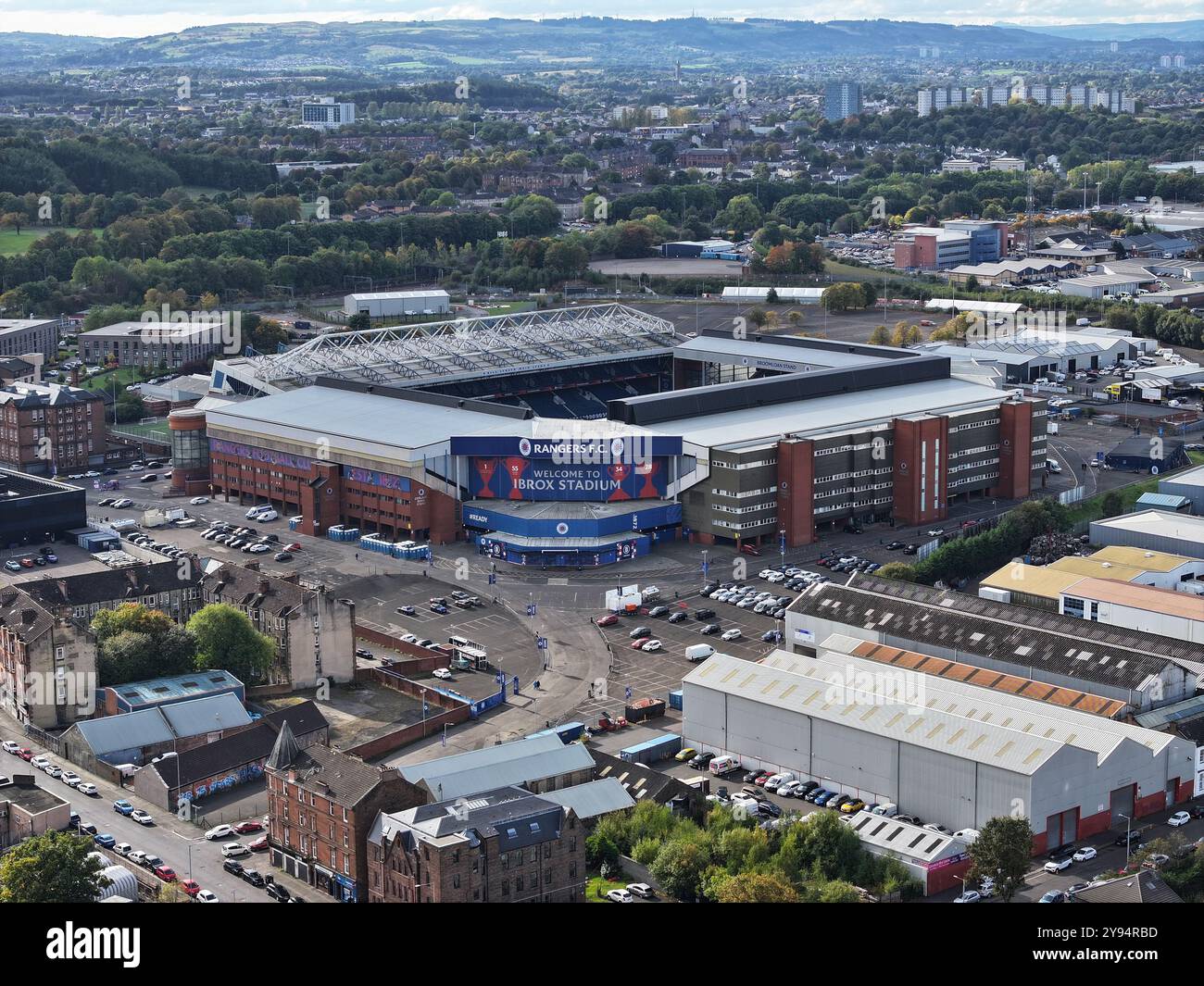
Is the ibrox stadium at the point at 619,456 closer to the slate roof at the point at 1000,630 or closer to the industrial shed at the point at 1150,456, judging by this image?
the industrial shed at the point at 1150,456

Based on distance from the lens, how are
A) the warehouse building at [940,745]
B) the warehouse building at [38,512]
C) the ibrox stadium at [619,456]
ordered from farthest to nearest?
the ibrox stadium at [619,456] → the warehouse building at [38,512] → the warehouse building at [940,745]

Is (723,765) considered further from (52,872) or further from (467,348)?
(467,348)

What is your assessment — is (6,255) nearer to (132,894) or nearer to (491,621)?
(491,621)

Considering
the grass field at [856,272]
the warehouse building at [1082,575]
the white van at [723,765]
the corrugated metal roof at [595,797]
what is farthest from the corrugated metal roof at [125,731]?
the grass field at [856,272]

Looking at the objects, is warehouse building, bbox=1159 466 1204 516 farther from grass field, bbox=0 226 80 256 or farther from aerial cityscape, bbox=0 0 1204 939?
grass field, bbox=0 226 80 256
